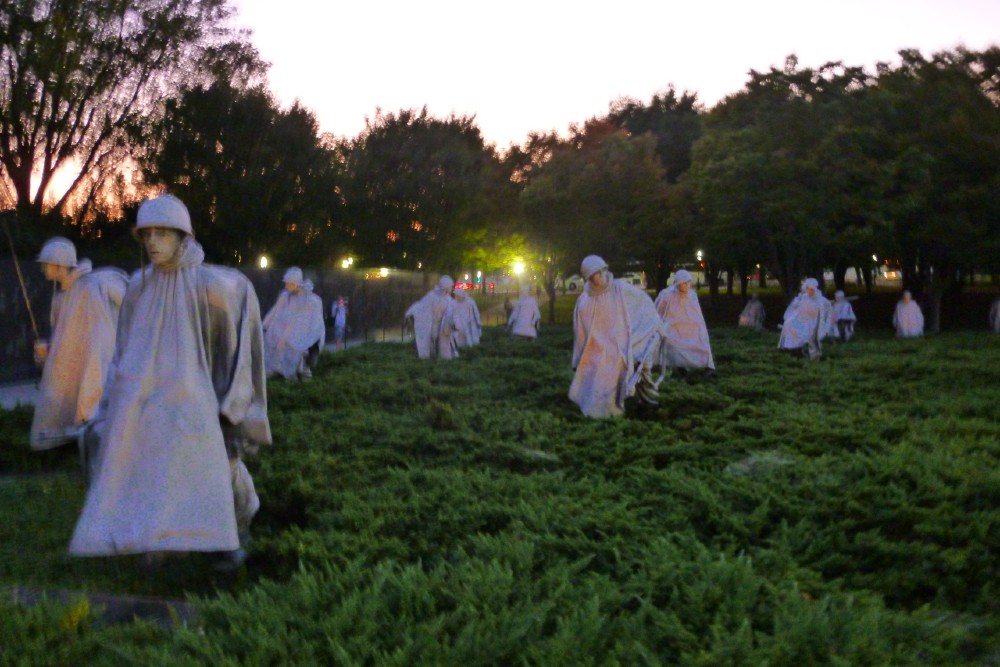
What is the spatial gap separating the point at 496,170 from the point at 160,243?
43.3m

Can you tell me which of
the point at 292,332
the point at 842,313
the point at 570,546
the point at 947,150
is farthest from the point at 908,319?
the point at 570,546

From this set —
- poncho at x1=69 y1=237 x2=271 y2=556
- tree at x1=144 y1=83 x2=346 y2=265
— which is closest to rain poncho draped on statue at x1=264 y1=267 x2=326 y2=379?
poncho at x1=69 y1=237 x2=271 y2=556

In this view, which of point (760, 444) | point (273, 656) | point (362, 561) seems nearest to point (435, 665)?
point (273, 656)

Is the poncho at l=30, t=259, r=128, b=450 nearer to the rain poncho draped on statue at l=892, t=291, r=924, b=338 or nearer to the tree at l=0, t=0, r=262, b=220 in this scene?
the tree at l=0, t=0, r=262, b=220

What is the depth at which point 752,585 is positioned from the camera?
15.5ft

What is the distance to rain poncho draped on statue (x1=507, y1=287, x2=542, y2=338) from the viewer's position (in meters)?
30.7

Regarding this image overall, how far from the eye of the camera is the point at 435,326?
844 inches

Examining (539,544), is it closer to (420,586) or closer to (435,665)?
(420,586)

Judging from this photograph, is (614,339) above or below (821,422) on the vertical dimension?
above

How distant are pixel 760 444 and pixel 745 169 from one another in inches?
1057

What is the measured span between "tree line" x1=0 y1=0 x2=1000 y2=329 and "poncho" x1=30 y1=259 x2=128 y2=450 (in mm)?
12952

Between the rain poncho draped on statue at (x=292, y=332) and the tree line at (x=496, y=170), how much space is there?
24.3ft

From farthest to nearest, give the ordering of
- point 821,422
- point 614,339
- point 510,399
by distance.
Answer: point 510,399
point 614,339
point 821,422

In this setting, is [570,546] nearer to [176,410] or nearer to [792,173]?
[176,410]
